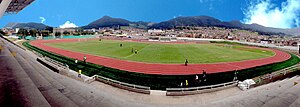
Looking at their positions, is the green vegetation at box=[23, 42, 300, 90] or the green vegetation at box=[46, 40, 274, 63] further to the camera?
the green vegetation at box=[46, 40, 274, 63]

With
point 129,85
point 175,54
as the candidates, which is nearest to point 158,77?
point 129,85

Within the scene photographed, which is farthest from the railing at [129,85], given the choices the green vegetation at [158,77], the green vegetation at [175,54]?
the green vegetation at [175,54]

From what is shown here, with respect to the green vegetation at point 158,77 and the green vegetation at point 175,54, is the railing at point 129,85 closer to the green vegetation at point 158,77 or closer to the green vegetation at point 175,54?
the green vegetation at point 158,77

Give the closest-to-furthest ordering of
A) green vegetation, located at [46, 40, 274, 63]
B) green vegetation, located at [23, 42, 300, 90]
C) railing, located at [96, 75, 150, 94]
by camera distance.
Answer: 1. railing, located at [96, 75, 150, 94]
2. green vegetation, located at [23, 42, 300, 90]
3. green vegetation, located at [46, 40, 274, 63]

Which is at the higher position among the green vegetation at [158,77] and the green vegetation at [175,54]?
the green vegetation at [175,54]

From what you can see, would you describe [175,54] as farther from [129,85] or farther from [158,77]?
[129,85]

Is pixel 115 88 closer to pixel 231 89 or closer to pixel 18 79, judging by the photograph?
pixel 18 79

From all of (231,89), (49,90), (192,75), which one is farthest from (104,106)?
(192,75)

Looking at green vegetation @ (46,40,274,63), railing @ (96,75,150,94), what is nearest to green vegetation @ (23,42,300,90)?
railing @ (96,75,150,94)

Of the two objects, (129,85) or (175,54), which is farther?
(175,54)

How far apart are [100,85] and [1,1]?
7.72 metres

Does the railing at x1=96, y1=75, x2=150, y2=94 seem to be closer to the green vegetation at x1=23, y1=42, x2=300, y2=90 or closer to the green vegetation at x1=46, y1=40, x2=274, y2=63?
the green vegetation at x1=23, y1=42, x2=300, y2=90

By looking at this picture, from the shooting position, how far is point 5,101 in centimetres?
677

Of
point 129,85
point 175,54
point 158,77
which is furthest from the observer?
point 175,54
